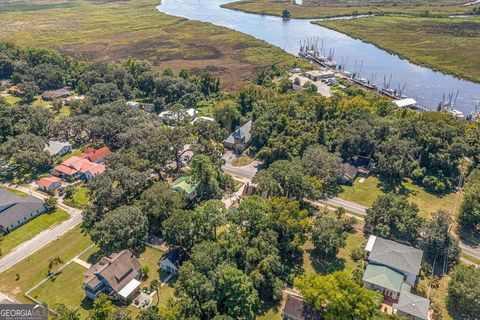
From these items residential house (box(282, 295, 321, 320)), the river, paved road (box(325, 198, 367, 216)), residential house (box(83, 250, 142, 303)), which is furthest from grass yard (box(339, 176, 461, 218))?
the river

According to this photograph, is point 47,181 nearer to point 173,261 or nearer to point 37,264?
point 37,264

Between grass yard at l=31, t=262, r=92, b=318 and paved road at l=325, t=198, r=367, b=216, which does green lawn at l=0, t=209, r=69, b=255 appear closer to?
grass yard at l=31, t=262, r=92, b=318

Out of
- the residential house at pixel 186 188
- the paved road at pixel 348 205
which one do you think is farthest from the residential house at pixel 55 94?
the paved road at pixel 348 205

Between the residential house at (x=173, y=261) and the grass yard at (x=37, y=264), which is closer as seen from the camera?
the grass yard at (x=37, y=264)

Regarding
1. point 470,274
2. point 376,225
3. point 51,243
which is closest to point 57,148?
point 51,243

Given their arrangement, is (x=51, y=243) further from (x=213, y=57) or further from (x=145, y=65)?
(x=213, y=57)

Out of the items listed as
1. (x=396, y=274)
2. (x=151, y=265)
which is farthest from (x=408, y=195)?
(x=151, y=265)

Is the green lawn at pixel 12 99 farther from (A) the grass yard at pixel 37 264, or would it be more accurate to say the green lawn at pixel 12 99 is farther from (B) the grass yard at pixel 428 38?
(B) the grass yard at pixel 428 38

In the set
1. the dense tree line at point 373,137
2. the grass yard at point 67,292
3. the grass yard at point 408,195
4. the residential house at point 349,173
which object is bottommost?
the grass yard at point 67,292
